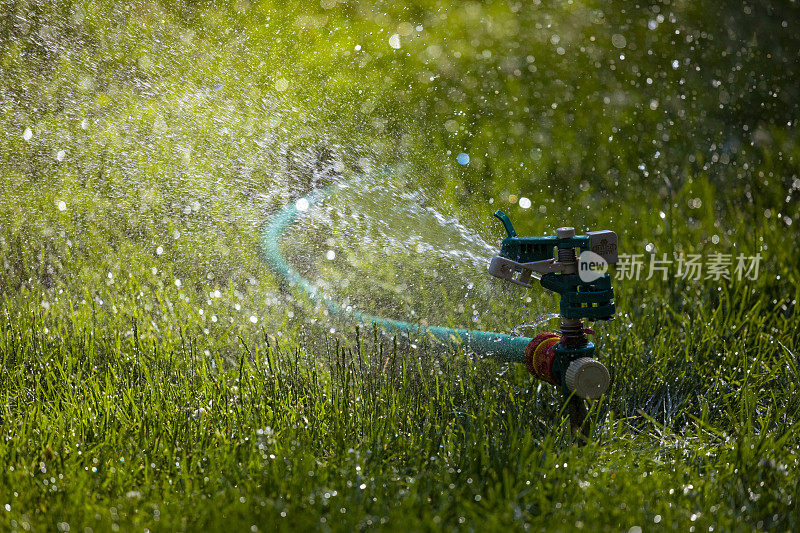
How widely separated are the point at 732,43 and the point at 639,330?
319 cm

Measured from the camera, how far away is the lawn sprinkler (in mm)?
2041

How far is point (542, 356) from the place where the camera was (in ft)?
7.00

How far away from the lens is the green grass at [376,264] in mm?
1860

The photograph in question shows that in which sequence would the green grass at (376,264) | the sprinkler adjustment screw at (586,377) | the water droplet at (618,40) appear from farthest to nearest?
the water droplet at (618,40)
the sprinkler adjustment screw at (586,377)
the green grass at (376,264)

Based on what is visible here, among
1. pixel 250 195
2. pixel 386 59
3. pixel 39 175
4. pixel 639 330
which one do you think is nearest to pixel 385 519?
pixel 639 330

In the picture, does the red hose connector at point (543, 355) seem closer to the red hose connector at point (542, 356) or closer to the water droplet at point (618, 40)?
the red hose connector at point (542, 356)

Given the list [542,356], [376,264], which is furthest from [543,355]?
[376,264]

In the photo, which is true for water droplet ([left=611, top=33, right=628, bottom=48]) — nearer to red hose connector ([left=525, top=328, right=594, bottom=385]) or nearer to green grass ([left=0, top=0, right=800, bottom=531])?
green grass ([left=0, top=0, right=800, bottom=531])

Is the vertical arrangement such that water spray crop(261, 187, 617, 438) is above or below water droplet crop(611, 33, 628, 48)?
below

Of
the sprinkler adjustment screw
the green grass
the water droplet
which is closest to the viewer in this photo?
the green grass

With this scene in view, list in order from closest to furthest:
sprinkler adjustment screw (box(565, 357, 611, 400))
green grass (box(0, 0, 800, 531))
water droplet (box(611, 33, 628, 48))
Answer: green grass (box(0, 0, 800, 531)) < sprinkler adjustment screw (box(565, 357, 611, 400)) < water droplet (box(611, 33, 628, 48))

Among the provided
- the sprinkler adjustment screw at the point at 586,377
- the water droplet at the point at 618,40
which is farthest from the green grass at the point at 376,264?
the sprinkler adjustment screw at the point at 586,377

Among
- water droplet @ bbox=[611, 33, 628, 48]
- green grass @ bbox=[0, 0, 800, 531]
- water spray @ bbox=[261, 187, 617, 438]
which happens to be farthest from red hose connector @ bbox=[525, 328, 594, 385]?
water droplet @ bbox=[611, 33, 628, 48]

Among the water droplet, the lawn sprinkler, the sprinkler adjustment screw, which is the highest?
the water droplet
